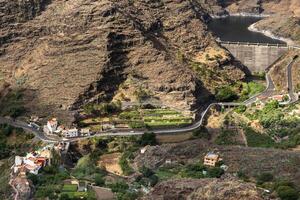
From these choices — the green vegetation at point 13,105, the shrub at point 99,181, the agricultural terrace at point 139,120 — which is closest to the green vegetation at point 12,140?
the green vegetation at point 13,105

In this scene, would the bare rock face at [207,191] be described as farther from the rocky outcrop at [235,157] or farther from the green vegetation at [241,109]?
the green vegetation at [241,109]

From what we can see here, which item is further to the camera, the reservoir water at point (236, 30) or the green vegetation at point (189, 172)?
the reservoir water at point (236, 30)

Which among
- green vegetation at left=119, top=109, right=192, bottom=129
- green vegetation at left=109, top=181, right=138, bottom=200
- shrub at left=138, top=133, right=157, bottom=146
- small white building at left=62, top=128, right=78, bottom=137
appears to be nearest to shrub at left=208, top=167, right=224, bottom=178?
green vegetation at left=109, top=181, right=138, bottom=200

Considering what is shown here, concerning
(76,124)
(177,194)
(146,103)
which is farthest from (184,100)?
(177,194)

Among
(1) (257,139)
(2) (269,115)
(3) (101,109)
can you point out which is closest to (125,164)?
(3) (101,109)

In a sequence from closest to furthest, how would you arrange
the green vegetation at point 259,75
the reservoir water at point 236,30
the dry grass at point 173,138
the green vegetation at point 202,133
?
1. the dry grass at point 173,138
2. the green vegetation at point 202,133
3. the green vegetation at point 259,75
4. the reservoir water at point 236,30

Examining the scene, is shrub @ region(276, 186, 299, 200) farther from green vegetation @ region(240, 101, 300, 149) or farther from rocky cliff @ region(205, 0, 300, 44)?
rocky cliff @ region(205, 0, 300, 44)

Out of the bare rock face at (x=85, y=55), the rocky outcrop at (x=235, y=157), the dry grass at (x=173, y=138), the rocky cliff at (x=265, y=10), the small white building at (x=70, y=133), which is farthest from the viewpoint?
the rocky cliff at (x=265, y=10)

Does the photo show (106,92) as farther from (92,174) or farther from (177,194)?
(177,194)
